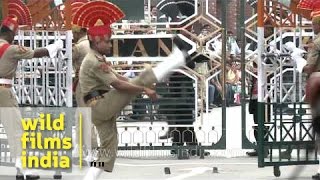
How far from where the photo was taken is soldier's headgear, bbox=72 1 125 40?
9453mm

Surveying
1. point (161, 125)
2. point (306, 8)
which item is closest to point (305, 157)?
point (306, 8)

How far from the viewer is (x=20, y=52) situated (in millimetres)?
10766

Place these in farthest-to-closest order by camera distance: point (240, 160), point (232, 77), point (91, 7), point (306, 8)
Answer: point (232, 77) < point (240, 160) < point (306, 8) < point (91, 7)

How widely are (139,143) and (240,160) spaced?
1.45 m

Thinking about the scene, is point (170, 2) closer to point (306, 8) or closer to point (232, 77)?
point (306, 8)

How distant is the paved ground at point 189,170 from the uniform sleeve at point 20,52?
1.49 metres

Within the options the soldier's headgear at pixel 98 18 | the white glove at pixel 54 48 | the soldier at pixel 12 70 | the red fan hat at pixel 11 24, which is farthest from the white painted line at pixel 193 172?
the red fan hat at pixel 11 24

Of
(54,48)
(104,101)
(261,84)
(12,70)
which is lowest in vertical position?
(104,101)

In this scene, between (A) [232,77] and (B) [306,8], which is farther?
(A) [232,77]

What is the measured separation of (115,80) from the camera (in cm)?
906

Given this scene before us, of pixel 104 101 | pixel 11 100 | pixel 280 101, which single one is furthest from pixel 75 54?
pixel 104 101

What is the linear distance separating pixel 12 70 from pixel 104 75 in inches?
82.7

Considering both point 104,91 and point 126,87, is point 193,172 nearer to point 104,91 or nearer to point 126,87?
point 104,91

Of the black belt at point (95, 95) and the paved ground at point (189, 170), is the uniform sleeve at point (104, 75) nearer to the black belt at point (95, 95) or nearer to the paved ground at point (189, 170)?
the black belt at point (95, 95)
